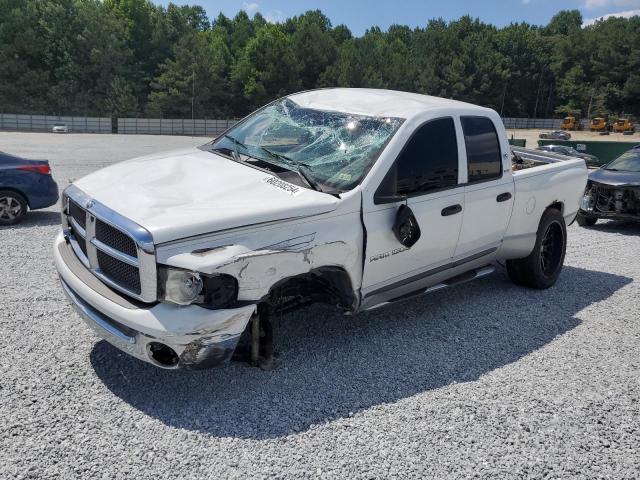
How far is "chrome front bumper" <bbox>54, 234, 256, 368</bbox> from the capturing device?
10.4ft

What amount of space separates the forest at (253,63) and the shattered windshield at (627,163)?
63833 millimetres

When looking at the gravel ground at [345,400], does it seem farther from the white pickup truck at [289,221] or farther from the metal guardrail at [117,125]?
the metal guardrail at [117,125]

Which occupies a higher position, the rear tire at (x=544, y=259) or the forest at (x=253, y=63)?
the forest at (x=253, y=63)

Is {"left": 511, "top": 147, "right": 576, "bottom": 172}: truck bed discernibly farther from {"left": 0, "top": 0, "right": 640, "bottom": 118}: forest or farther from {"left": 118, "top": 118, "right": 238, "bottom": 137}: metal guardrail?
{"left": 0, "top": 0, "right": 640, "bottom": 118}: forest

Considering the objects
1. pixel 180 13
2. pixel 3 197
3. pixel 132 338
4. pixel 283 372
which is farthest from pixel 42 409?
pixel 180 13

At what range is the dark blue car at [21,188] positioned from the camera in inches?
330

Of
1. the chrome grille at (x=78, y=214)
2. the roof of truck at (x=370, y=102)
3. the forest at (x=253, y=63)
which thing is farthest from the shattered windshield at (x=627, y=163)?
the forest at (x=253, y=63)

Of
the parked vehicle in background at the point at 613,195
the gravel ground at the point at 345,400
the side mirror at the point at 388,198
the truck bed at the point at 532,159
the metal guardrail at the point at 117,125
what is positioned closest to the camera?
the gravel ground at the point at 345,400

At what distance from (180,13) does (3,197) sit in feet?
292

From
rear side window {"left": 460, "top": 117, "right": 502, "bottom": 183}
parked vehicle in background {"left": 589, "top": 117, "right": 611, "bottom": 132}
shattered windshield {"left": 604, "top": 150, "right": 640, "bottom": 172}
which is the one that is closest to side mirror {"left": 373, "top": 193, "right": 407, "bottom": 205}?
rear side window {"left": 460, "top": 117, "right": 502, "bottom": 183}

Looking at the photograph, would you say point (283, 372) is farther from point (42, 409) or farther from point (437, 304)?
point (437, 304)

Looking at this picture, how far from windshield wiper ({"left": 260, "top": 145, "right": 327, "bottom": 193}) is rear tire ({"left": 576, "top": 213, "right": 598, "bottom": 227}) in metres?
8.03

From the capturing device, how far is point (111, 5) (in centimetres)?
8694

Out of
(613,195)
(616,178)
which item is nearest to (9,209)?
(613,195)
